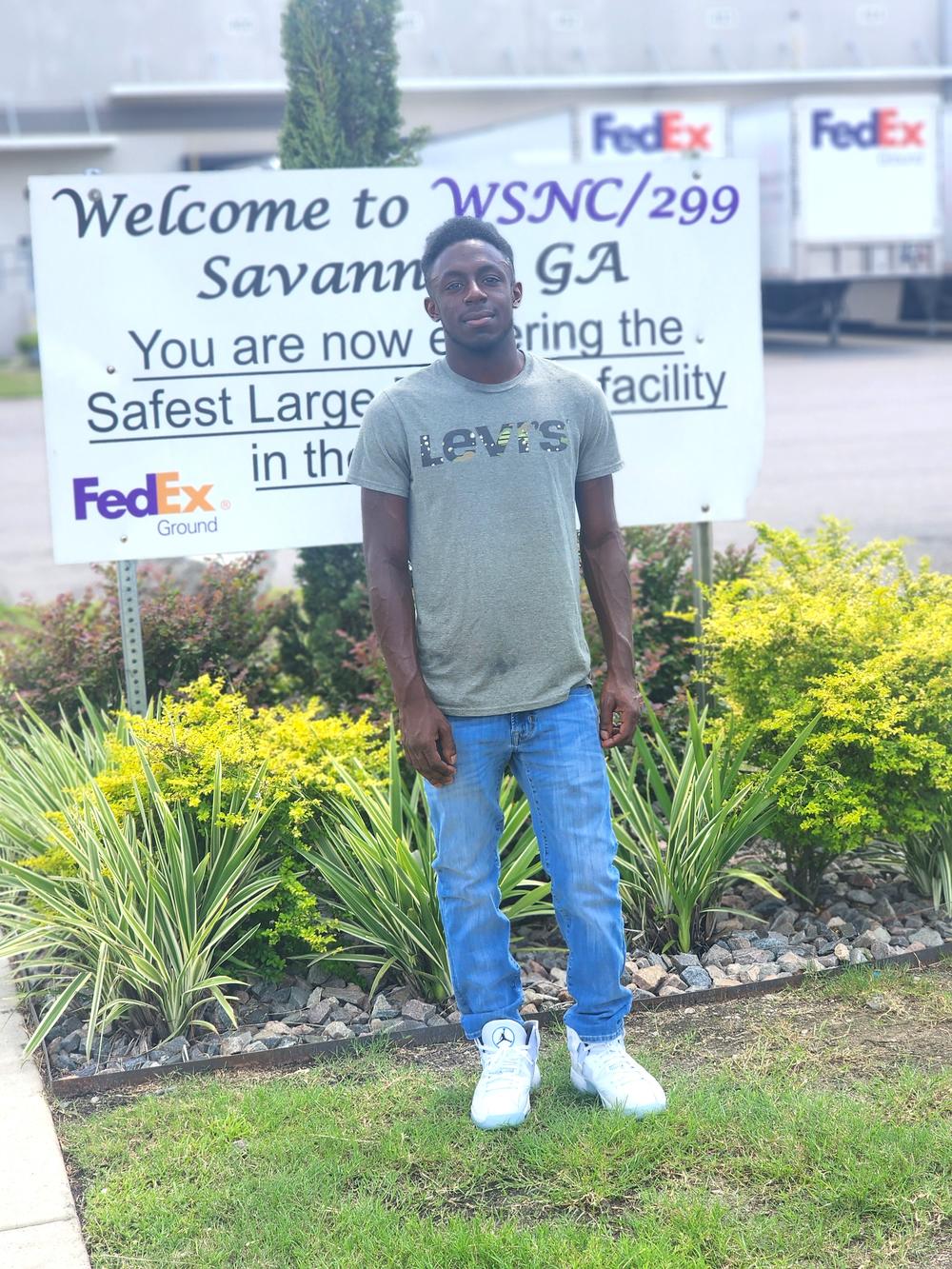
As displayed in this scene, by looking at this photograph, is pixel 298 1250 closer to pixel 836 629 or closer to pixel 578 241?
pixel 836 629

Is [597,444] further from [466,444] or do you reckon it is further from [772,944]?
[772,944]

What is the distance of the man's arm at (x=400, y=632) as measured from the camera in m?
3.35

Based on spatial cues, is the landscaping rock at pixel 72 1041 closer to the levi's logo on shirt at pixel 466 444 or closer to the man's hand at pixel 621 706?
the man's hand at pixel 621 706

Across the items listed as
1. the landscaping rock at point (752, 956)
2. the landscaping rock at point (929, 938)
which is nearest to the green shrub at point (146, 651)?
the landscaping rock at point (752, 956)

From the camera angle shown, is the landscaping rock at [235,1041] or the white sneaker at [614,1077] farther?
the landscaping rock at [235,1041]

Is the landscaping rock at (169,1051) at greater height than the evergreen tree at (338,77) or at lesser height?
lesser

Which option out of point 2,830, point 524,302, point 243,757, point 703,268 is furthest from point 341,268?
point 2,830

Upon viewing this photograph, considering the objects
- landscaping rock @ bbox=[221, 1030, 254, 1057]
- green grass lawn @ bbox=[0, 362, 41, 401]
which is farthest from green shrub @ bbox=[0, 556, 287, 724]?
green grass lawn @ bbox=[0, 362, 41, 401]

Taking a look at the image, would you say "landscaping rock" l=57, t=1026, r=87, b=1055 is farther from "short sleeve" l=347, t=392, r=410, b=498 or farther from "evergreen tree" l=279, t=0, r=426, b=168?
"evergreen tree" l=279, t=0, r=426, b=168

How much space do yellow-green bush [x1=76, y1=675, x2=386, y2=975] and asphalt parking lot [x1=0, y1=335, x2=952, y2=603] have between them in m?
3.00

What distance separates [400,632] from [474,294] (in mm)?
757

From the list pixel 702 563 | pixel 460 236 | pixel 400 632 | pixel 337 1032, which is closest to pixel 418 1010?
pixel 337 1032

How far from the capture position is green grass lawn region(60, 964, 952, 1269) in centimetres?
291

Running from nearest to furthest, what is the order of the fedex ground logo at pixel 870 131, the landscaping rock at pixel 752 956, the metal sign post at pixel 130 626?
1. the landscaping rock at pixel 752 956
2. the metal sign post at pixel 130 626
3. the fedex ground logo at pixel 870 131
